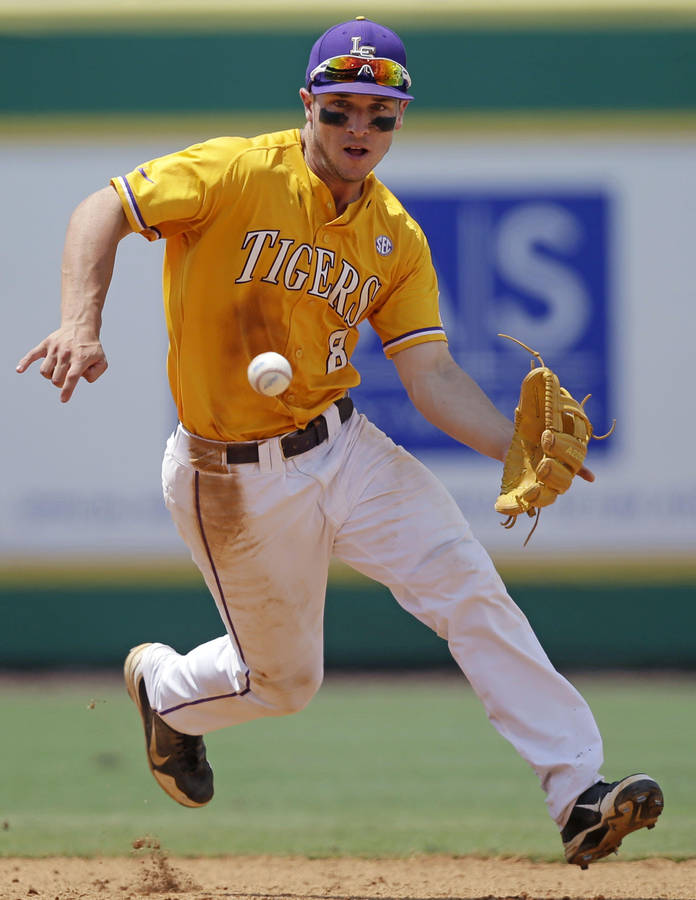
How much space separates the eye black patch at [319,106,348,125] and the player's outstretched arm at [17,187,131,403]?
568 mm

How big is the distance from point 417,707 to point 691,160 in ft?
10.2

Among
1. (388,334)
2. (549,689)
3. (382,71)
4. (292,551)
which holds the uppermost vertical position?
(382,71)

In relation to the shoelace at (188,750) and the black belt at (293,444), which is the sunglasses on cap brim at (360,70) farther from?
the shoelace at (188,750)

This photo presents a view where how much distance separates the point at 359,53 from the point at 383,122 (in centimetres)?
18

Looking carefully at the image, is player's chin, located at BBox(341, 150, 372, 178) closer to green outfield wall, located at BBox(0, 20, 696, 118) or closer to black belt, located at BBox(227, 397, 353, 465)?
black belt, located at BBox(227, 397, 353, 465)

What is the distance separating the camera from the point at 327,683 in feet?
21.1

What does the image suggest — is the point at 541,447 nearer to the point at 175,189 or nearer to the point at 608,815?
the point at 608,815

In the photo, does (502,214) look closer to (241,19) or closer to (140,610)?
(241,19)

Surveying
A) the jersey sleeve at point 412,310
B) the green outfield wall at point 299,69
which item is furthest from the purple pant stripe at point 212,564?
the green outfield wall at point 299,69

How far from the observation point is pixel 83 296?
2.85 meters

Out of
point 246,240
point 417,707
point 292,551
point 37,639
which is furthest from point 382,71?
point 37,639

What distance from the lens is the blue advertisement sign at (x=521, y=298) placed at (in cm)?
651

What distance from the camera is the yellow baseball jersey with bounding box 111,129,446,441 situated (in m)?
3.16

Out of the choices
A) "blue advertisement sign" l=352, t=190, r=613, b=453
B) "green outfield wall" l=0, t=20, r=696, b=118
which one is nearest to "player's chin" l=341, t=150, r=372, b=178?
"blue advertisement sign" l=352, t=190, r=613, b=453
